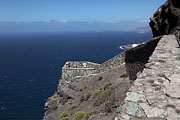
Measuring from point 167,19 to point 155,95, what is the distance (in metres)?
11.8

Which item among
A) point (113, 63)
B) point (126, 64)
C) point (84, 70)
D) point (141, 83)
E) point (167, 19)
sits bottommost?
point (84, 70)

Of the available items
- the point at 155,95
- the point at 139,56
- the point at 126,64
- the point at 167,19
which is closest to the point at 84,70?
the point at 126,64

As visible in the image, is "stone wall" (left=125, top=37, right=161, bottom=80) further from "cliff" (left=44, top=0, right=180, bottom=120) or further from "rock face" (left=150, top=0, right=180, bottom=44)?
"rock face" (left=150, top=0, right=180, bottom=44)

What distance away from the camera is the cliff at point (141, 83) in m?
4.09

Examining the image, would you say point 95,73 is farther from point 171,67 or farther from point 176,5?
point 171,67

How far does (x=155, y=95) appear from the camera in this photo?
4.58m

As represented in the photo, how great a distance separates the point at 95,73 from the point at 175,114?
22.4 m

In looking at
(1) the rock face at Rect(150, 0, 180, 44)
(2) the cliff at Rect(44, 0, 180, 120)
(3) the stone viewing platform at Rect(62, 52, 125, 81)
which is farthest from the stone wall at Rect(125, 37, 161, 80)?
(3) the stone viewing platform at Rect(62, 52, 125, 81)

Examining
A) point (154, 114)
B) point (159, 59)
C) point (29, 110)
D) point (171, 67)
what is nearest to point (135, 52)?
point (159, 59)

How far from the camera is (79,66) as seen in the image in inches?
1117

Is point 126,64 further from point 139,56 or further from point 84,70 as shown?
point 84,70

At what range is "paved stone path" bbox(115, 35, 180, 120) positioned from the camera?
3.83 m

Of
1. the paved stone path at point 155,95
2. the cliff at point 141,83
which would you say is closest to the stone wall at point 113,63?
the cliff at point 141,83

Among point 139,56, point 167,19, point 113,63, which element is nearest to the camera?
point 139,56
